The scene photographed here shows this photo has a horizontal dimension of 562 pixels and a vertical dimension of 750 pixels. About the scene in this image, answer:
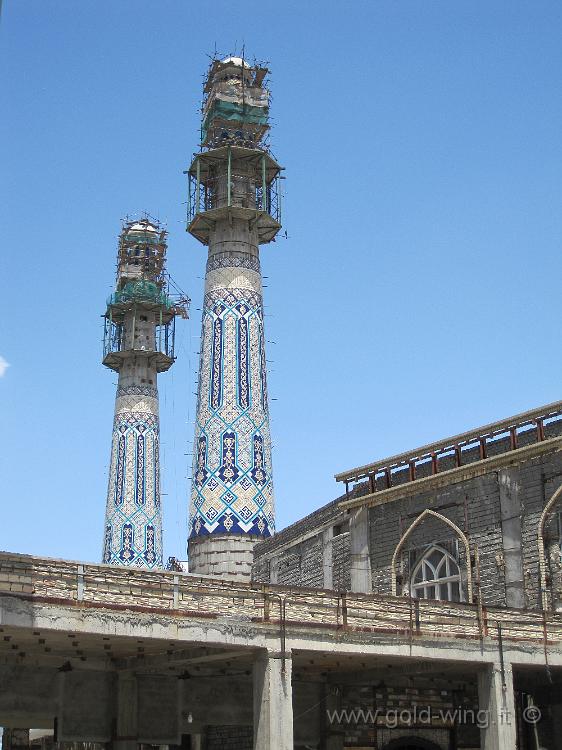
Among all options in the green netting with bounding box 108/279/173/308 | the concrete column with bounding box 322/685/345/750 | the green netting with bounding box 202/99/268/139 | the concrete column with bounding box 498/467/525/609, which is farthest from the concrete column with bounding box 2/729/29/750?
the green netting with bounding box 108/279/173/308

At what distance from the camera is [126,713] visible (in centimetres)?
1825

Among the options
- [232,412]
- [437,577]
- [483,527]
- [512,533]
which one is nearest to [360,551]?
[437,577]

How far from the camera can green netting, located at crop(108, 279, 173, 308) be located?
42406mm

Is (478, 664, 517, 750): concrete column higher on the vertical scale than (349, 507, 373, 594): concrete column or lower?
lower

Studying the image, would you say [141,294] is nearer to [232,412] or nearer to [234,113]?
[234,113]

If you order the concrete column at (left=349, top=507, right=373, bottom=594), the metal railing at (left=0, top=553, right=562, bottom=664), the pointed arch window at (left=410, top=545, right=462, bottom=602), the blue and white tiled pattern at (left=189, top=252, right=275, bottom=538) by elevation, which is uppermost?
the blue and white tiled pattern at (left=189, top=252, right=275, bottom=538)

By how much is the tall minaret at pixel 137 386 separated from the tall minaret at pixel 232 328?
10.6m

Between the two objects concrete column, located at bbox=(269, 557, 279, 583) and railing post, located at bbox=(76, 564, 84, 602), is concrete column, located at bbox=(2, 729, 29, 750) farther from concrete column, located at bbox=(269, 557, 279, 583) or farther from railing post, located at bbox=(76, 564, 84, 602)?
railing post, located at bbox=(76, 564, 84, 602)

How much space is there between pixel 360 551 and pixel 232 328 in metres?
8.04

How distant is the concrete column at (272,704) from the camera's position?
1534 cm

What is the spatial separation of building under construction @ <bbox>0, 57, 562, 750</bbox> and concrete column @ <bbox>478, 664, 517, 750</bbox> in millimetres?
29

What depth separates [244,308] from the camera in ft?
100

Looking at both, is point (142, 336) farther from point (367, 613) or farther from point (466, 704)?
point (367, 613)

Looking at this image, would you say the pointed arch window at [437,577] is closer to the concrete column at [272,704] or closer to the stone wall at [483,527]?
the stone wall at [483,527]
